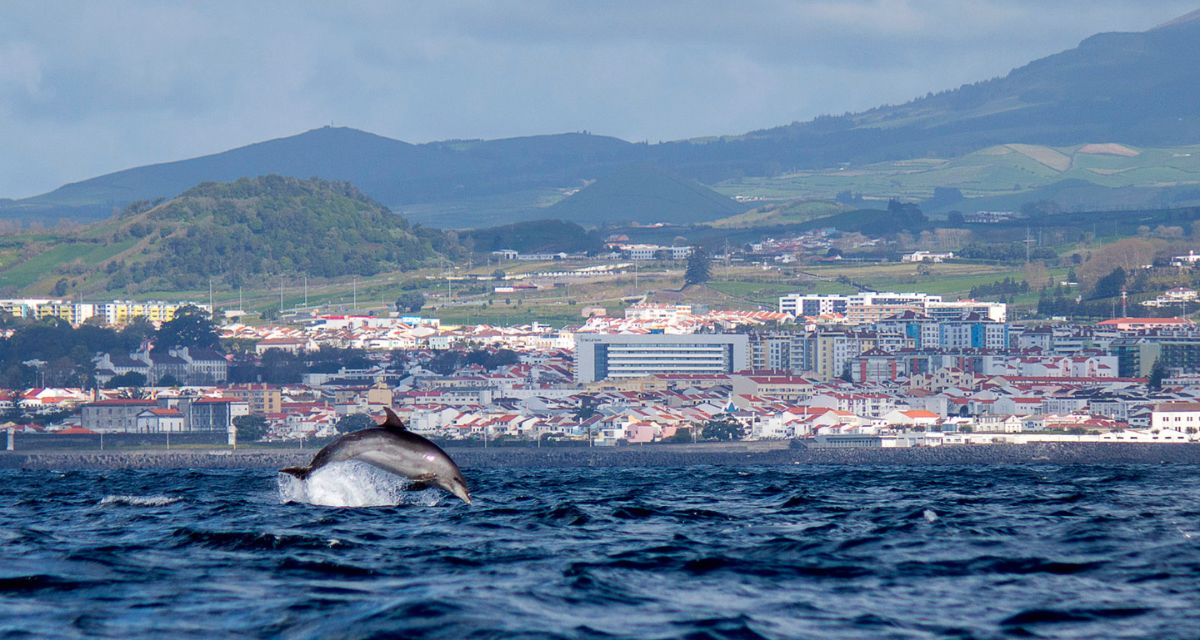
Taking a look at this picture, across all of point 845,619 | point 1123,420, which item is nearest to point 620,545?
point 845,619

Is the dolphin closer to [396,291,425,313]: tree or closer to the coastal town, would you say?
the coastal town

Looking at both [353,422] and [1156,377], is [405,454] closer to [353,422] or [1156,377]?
[353,422]

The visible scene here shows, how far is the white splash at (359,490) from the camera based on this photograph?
21.2m

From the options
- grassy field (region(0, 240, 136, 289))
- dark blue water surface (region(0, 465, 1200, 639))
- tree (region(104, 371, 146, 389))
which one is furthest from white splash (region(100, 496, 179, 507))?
grassy field (region(0, 240, 136, 289))

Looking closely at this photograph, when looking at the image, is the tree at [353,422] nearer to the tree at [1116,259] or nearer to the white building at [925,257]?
the tree at [1116,259]

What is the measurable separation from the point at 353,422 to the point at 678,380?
2482cm

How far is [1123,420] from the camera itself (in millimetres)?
93188

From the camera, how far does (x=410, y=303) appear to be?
16375cm

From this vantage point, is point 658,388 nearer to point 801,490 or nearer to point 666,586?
point 801,490

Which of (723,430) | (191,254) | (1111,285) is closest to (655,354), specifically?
(723,430)

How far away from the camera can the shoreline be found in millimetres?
81938

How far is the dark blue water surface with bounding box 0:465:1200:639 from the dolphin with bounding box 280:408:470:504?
0.56 metres

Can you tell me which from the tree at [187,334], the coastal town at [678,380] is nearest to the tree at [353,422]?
the coastal town at [678,380]

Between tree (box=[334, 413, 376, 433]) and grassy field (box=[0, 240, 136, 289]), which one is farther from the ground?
grassy field (box=[0, 240, 136, 289])
